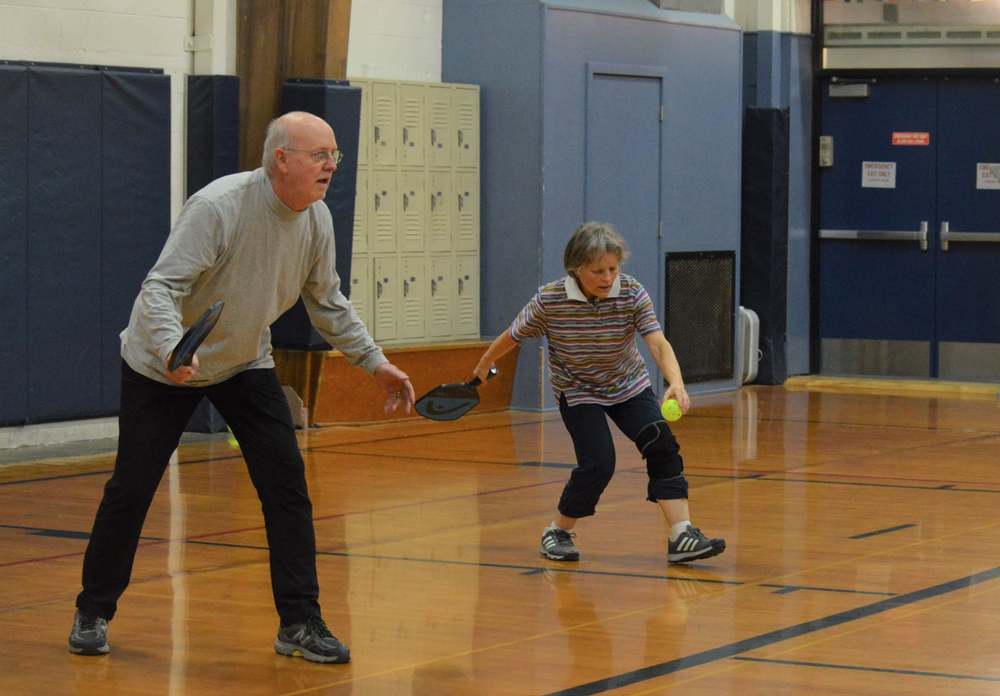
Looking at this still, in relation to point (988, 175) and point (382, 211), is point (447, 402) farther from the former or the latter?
point (988, 175)

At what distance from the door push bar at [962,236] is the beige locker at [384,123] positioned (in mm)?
5336

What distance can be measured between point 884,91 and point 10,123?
27.1 ft

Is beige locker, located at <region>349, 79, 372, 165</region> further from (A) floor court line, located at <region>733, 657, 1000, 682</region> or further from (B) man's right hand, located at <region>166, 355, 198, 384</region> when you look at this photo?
(B) man's right hand, located at <region>166, 355, 198, 384</region>

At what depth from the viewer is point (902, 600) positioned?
7047 millimetres

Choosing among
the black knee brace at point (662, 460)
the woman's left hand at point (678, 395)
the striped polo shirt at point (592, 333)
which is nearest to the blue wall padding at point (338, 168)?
the striped polo shirt at point (592, 333)

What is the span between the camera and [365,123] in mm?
13492

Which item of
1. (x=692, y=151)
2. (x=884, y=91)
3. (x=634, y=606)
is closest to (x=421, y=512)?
(x=634, y=606)

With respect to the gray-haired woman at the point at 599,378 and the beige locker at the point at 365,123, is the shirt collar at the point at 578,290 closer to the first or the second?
the gray-haired woman at the point at 599,378

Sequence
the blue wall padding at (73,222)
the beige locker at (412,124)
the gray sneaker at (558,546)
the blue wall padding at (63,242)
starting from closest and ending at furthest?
the gray sneaker at (558,546), the blue wall padding at (73,222), the blue wall padding at (63,242), the beige locker at (412,124)

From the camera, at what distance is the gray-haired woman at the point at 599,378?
7684mm

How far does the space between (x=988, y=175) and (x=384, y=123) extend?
5.61 metres

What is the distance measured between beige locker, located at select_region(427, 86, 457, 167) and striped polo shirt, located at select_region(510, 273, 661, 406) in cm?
633

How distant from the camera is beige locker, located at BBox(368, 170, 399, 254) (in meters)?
13.6

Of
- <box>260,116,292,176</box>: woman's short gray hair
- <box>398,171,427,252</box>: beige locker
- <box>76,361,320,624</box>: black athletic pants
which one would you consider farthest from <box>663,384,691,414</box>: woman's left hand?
<box>398,171,427,252</box>: beige locker
